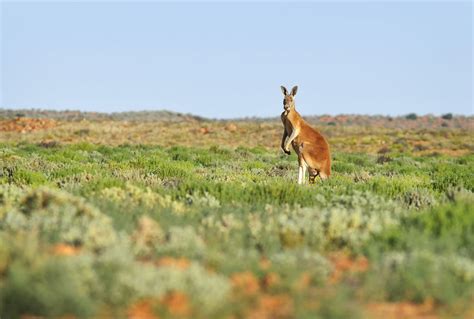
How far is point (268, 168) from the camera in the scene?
22.1 meters

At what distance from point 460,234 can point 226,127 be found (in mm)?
61776

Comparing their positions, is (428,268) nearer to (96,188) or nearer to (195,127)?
(96,188)

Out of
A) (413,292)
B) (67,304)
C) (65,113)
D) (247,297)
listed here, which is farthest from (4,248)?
(65,113)

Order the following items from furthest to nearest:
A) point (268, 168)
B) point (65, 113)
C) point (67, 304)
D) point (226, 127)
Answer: point (65, 113) → point (226, 127) → point (268, 168) → point (67, 304)

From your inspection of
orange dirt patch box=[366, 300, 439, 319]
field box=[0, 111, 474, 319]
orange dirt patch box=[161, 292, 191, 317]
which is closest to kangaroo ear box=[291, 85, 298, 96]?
field box=[0, 111, 474, 319]

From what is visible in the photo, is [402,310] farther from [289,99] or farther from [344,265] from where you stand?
[289,99]

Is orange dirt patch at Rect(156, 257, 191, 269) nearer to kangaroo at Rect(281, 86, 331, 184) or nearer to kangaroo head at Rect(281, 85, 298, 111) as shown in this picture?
kangaroo at Rect(281, 86, 331, 184)

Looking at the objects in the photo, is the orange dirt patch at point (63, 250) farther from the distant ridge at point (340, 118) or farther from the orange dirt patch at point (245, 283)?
the distant ridge at point (340, 118)

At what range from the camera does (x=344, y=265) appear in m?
7.27

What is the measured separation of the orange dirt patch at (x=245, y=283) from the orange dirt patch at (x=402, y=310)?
3.00ft

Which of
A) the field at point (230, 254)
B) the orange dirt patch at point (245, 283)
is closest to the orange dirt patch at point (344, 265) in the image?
the field at point (230, 254)

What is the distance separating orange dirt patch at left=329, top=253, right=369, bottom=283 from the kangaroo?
7.73 meters

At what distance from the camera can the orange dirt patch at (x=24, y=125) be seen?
6469 cm

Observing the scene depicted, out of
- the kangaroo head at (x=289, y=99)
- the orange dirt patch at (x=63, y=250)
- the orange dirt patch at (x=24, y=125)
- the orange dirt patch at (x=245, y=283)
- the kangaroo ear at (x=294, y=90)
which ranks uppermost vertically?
the kangaroo ear at (x=294, y=90)
